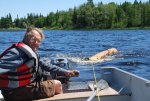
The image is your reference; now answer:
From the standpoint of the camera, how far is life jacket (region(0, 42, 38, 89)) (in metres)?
5.70

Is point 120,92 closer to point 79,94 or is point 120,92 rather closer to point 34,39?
point 79,94

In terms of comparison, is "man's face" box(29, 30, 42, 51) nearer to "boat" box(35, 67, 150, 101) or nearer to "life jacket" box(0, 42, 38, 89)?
"life jacket" box(0, 42, 38, 89)

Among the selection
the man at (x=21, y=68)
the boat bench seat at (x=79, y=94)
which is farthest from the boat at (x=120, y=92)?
the man at (x=21, y=68)

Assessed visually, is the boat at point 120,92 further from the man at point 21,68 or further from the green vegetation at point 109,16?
the green vegetation at point 109,16

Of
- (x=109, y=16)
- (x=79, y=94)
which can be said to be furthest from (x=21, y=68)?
(x=109, y=16)

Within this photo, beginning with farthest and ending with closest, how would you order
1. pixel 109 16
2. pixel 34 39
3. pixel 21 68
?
pixel 109 16
pixel 34 39
pixel 21 68

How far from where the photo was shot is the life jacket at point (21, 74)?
5.70m

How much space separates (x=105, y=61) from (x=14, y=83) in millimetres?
14651

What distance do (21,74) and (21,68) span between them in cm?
9

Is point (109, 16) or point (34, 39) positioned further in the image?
point (109, 16)

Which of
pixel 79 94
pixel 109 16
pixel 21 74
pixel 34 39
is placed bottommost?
pixel 109 16

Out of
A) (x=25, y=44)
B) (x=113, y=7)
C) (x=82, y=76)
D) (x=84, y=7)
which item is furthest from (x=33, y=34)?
(x=113, y=7)

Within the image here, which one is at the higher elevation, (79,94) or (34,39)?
(34,39)

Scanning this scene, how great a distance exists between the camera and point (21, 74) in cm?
573
